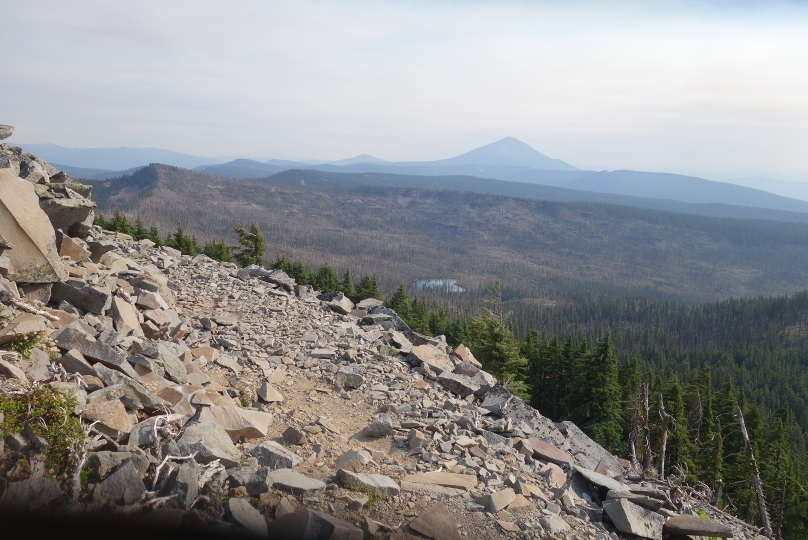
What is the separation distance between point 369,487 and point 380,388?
4867 mm

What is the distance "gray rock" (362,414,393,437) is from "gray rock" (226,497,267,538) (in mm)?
3808

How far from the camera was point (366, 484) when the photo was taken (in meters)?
6.68

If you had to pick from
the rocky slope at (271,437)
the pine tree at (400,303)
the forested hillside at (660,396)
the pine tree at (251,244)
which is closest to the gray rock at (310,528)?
the rocky slope at (271,437)

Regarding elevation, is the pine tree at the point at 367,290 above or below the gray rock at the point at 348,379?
below

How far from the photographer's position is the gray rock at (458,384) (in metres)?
12.7

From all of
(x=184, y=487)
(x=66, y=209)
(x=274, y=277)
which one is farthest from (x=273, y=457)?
(x=274, y=277)

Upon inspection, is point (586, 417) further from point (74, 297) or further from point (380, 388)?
point (74, 297)

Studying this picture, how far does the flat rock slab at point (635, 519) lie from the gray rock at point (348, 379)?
584cm

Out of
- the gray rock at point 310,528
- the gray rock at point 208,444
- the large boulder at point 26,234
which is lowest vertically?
the gray rock at point 310,528

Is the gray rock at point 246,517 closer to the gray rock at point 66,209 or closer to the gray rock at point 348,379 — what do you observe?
the gray rock at point 348,379

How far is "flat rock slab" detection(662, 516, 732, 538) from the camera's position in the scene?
24.8 ft

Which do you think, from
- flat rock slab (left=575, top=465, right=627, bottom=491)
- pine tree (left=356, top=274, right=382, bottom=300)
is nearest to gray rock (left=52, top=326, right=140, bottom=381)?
flat rock slab (left=575, top=465, right=627, bottom=491)

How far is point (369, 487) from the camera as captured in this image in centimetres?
670

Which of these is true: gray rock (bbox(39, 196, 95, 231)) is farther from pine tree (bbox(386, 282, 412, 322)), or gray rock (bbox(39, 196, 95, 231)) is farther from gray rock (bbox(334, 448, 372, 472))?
pine tree (bbox(386, 282, 412, 322))
